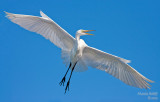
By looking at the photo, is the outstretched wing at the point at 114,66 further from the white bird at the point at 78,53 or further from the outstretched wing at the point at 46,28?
the outstretched wing at the point at 46,28

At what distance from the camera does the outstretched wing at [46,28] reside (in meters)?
7.46

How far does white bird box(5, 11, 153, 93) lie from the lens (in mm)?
7449

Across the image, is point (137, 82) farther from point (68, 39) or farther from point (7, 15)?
point (7, 15)

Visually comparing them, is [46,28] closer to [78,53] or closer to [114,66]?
[78,53]

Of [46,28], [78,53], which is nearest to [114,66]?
[78,53]

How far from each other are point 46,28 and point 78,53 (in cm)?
123

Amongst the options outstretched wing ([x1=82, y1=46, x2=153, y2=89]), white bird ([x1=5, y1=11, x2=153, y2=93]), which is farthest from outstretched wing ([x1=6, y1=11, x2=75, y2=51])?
outstretched wing ([x1=82, y1=46, x2=153, y2=89])

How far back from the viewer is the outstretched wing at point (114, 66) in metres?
7.40

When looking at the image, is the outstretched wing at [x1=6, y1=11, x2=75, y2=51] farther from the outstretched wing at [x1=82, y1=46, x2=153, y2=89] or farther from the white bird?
the outstretched wing at [x1=82, y1=46, x2=153, y2=89]

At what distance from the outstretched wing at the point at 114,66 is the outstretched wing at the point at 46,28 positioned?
2.13 feet

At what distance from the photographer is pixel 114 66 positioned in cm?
778

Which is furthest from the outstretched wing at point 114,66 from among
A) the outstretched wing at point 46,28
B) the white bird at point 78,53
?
the outstretched wing at point 46,28

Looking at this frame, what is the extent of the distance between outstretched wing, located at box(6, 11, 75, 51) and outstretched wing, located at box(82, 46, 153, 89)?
65cm

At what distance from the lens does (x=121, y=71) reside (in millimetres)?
7676
